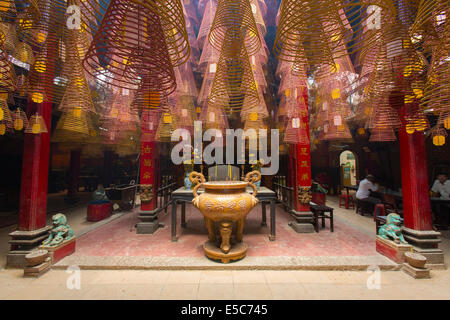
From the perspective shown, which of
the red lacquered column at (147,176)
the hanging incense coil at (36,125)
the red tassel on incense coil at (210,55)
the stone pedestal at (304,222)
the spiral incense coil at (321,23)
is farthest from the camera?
the red lacquered column at (147,176)

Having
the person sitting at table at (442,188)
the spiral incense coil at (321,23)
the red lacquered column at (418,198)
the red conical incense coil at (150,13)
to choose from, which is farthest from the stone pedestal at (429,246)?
the red conical incense coil at (150,13)

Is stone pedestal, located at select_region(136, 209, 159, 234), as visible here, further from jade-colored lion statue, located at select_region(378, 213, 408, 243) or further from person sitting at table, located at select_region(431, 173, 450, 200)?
person sitting at table, located at select_region(431, 173, 450, 200)

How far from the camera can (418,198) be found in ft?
10.1

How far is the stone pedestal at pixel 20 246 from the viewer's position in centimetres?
301

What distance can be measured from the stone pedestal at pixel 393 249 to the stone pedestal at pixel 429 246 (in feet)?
0.65

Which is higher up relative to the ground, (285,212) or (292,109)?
(292,109)

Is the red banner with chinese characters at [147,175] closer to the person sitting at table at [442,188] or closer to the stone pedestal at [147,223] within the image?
the stone pedestal at [147,223]

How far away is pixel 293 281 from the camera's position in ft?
8.71

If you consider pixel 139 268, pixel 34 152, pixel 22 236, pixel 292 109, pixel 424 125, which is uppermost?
pixel 292 109

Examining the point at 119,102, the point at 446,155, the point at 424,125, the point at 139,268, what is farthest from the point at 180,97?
the point at 446,155

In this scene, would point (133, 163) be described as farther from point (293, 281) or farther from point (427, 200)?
point (427, 200)

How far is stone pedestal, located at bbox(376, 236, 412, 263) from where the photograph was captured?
299 cm

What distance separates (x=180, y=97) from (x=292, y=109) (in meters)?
2.66

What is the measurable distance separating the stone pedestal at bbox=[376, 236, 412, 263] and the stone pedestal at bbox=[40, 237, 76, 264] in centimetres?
544
